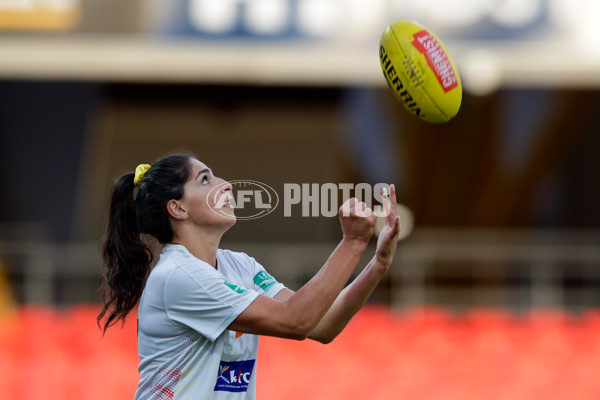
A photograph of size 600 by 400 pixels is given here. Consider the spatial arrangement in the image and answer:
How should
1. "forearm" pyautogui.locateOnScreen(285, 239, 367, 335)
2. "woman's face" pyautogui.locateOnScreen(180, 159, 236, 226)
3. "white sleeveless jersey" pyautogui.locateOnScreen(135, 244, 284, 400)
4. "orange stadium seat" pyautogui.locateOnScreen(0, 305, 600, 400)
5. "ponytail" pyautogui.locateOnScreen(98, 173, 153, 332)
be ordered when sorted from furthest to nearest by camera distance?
"orange stadium seat" pyautogui.locateOnScreen(0, 305, 600, 400) → "ponytail" pyautogui.locateOnScreen(98, 173, 153, 332) → "woman's face" pyautogui.locateOnScreen(180, 159, 236, 226) → "white sleeveless jersey" pyautogui.locateOnScreen(135, 244, 284, 400) → "forearm" pyautogui.locateOnScreen(285, 239, 367, 335)

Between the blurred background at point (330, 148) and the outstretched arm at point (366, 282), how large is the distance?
273 centimetres

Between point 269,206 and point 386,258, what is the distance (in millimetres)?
689

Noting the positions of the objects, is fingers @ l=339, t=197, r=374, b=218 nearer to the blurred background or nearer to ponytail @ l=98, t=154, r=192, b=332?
ponytail @ l=98, t=154, r=192, b=332

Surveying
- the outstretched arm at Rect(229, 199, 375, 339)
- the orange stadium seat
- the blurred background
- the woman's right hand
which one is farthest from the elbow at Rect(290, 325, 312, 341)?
the blurred background

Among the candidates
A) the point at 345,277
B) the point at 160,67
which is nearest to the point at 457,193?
the point at 160,67

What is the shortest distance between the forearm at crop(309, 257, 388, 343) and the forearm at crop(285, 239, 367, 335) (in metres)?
0.35

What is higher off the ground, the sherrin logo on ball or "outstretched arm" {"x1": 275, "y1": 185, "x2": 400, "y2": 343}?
the sherrin logo on ball

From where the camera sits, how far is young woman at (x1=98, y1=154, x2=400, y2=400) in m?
2.64

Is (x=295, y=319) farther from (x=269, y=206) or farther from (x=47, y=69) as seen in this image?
(x=47, y=69)

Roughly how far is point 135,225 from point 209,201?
31cm

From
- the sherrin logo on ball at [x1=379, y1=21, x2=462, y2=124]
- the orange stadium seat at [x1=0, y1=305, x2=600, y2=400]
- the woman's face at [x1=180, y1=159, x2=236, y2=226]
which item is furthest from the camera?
the orange stadium seat at [x1=0, y1=305, x2=600, y2=400]

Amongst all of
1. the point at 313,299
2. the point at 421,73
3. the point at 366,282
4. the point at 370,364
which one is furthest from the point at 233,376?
the point at 370,364

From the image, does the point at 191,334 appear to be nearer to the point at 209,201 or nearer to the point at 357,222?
the point at 209,201

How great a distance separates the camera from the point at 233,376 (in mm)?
2814
